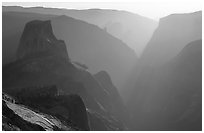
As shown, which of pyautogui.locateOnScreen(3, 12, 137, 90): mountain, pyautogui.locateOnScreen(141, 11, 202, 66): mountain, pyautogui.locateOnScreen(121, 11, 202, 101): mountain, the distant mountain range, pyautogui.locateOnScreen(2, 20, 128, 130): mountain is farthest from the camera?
pyautogui.locateOnScreen(141, 11, 202, 66): mountain

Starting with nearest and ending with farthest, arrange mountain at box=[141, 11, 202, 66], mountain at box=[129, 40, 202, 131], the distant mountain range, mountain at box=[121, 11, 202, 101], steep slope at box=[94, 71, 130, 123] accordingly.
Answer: the distant mountain range
mountain at box=[129, 40, 202, 131]
steep slope at box=[94, 71, 130, 123]
mountain at box=[121, 11, 202, 101]
mountain at box=[141, 11, 202, 66]

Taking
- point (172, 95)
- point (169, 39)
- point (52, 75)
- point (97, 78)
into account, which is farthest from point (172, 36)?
point (52, 75)

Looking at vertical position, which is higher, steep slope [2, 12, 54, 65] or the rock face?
the rock face

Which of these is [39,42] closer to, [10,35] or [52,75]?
[52,75]

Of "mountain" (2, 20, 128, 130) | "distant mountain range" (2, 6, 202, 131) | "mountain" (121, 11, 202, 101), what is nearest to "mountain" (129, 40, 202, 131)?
"distant mountain range" (2, 6, 202, 131)

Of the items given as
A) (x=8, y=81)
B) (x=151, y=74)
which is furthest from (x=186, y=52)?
(x=8, y=81)

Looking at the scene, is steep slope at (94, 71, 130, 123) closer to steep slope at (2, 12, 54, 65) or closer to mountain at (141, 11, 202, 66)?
steep slope at (2, 12, 54, 65)

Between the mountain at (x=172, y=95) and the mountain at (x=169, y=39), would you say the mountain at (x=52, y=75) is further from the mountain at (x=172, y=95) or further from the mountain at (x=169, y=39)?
the mountain at (x=169, y=39)
